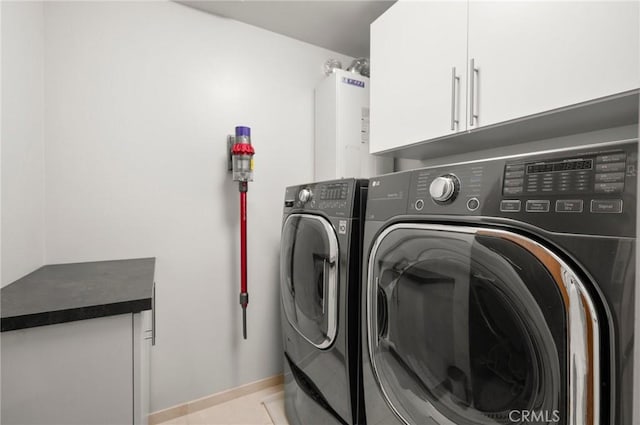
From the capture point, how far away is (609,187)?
453 mm

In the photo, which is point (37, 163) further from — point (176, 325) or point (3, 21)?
point (176, 325)

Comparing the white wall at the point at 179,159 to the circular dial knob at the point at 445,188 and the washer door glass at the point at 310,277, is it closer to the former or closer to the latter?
the washer door glass at the point at 310,277

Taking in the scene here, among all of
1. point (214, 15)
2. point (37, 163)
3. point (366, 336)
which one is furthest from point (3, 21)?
point (366, 336)

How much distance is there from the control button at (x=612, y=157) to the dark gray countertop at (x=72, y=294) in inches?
42.8

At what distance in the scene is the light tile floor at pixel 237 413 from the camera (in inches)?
62.6

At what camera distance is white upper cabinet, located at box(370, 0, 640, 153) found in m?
0.74

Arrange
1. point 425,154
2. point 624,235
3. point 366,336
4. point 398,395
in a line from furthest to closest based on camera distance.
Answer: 1. point 425,154
2. point 366,336
3. point 398,395
4. point 624,235

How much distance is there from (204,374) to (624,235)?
198 cm

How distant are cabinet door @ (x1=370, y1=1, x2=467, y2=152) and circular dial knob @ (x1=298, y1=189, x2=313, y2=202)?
45cm

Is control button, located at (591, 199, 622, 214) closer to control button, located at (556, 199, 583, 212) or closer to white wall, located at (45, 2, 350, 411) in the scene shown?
control button, located at (556, 199, 583, 212)

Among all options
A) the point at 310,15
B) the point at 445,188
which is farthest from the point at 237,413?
the point at 310,15

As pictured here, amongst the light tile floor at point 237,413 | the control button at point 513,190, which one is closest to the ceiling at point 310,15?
the control button at point 513,190

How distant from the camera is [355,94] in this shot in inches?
72.0
